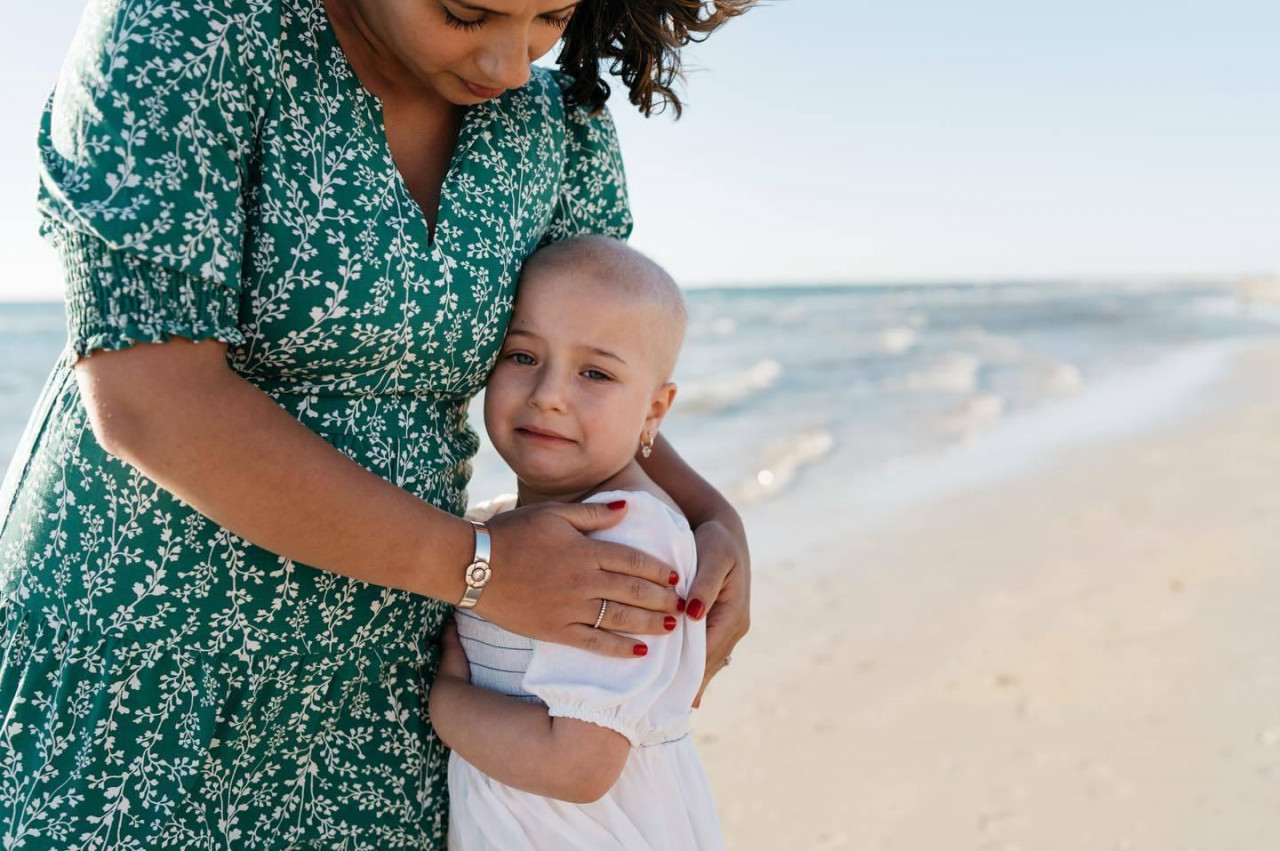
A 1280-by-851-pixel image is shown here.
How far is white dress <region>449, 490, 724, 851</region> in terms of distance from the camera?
5.25ft

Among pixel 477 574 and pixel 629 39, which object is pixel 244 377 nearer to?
pixel 477 574

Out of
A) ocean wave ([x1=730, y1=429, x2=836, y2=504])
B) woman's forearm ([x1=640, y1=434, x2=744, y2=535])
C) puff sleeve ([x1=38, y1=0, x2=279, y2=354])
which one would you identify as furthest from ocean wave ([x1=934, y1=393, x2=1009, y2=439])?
puff sleeve ([x1=38, y1=0, x2=279, y2=354])

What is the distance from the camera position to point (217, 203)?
1263 mm

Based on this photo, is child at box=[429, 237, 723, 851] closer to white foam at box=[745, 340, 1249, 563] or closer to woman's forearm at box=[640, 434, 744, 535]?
woman's forearm at box=[640, 434, 744, 535]

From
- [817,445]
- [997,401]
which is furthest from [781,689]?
[997,401]

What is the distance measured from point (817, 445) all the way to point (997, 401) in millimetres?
2908

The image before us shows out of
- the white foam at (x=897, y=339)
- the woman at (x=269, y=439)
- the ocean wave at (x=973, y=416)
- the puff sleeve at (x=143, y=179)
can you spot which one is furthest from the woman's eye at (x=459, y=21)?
the white foam at (x=897, y=339)

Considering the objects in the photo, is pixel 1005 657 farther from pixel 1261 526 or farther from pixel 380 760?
pixel 380 760

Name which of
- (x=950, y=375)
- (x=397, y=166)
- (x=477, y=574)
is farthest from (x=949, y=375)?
(x=477, y=574)

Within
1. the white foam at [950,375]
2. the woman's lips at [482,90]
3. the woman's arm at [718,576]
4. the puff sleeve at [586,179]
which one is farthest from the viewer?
the white foam at [950,375]

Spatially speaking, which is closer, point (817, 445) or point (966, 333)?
point (817, 445)

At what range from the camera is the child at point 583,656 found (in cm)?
161

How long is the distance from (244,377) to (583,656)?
605mm

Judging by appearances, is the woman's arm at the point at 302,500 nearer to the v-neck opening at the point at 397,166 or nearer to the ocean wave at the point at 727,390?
the v-neck opening at the point at 397,166
